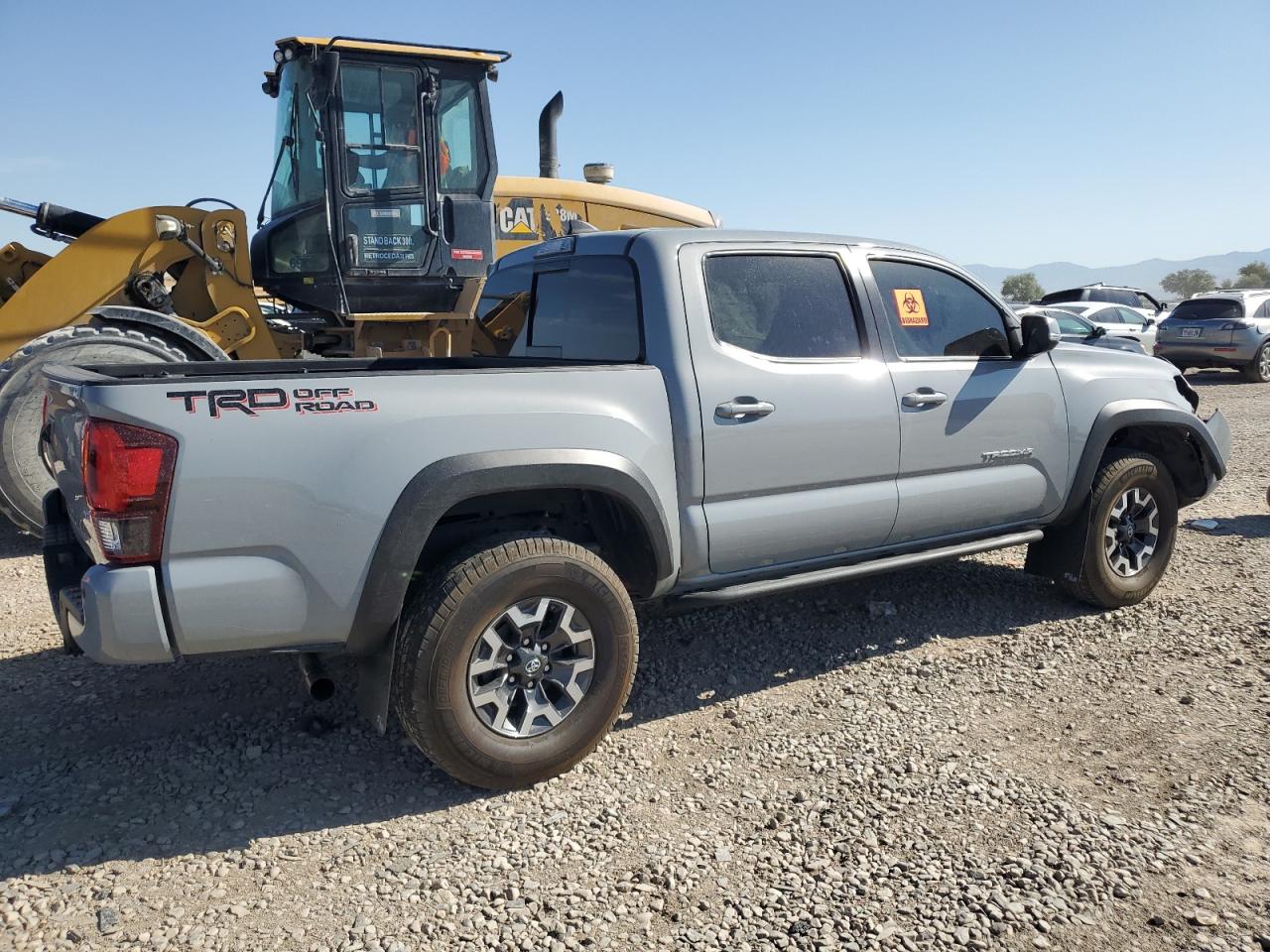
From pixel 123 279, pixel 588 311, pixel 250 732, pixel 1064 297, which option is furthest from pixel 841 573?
pixel 1064 297

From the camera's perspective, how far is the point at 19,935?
8.74 feet

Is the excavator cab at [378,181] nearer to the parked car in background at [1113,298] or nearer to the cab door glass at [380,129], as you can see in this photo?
the cab door glass at [380,129]

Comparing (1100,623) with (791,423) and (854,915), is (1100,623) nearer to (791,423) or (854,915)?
(791,423)

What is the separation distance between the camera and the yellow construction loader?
692 cm

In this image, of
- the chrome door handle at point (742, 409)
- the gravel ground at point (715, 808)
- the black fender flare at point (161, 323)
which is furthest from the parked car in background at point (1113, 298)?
the chrome door handle at point (742, 409)

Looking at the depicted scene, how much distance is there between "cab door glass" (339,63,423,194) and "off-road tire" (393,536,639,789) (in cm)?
509

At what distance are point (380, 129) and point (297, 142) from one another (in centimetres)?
66

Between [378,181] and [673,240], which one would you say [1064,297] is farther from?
[673,240]

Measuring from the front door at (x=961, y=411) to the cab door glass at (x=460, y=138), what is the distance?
438cm

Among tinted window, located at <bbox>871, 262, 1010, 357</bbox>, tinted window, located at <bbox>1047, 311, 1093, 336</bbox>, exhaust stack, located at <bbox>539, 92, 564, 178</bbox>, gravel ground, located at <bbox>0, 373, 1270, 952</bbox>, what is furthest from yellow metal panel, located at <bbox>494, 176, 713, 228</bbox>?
tinted window, located at <bbox>1047, 311, 1093, 336</bbox>

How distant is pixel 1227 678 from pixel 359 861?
12.6ft

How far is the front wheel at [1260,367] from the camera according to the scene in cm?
1700

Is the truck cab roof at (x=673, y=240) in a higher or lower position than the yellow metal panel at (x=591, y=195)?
lower

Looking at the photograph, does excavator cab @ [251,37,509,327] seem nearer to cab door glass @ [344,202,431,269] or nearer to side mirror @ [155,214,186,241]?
cab door glass @ [344,202,431,269]
